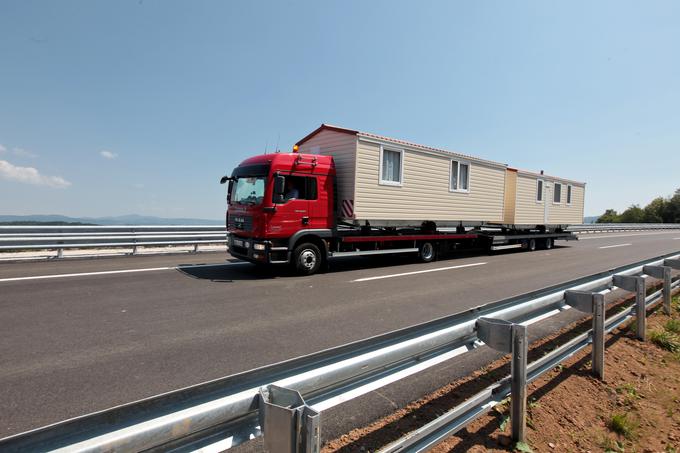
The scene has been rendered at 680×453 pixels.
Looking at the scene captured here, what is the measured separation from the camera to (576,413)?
10.6 ft

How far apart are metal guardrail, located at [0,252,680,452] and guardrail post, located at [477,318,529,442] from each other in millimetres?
66

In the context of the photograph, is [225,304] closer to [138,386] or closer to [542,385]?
[138,386]

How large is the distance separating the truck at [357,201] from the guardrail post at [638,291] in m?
6.55

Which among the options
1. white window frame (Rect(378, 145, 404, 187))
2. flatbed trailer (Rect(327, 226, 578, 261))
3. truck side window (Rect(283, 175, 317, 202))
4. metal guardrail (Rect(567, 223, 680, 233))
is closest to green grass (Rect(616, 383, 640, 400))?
flatbed trailer (Rect(327, 226, 578, 261))

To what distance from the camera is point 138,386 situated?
11.7 feet

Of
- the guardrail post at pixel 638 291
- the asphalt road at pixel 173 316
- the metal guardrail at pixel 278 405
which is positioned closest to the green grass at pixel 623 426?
the metal guardrail at pixel 278 405

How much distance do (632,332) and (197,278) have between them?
317 inches

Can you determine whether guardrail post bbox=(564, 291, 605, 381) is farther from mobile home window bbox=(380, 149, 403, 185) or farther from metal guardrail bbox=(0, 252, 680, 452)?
mobile home window bbox=(380, 149, 403, 185)

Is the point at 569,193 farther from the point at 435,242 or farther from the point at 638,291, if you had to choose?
the point at 638,291

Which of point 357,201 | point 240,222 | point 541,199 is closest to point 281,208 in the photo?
point 240,222

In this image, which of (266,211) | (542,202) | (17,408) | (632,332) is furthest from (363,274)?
(542,202)

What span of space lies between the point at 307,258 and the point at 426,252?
4703mm

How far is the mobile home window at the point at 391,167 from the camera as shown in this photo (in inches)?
437

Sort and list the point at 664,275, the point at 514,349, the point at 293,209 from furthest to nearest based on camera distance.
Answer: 1. the point at 293,209
2. the point at 664,275
3. the point at 514,349
